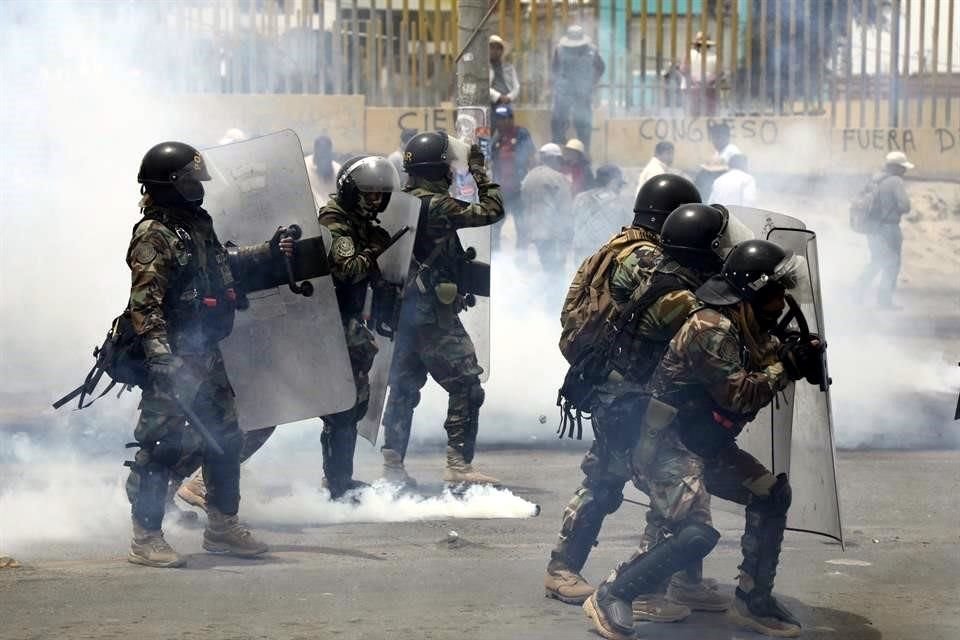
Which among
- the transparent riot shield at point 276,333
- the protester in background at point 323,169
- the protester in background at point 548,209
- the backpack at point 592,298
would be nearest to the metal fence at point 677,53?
the protester in background at point 323,169

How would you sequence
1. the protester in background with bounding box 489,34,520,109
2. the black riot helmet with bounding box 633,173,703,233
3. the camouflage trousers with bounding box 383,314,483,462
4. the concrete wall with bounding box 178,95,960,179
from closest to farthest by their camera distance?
the black riot helmet with bounding box 633,173,703,233, the camouflage trousers with bounding box 383,314,483,462, the protester in background with bounding box 489,34,520,109, the concrete wall with bounding box 178,95,960,179

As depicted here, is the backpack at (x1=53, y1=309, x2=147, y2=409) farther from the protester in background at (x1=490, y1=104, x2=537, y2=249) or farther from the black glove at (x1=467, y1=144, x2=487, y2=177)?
the protester in background at (x1=490, y1=104, x2=537, y2=249)

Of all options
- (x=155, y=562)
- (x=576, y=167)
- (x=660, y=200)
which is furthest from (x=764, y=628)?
(x=576, y=167)

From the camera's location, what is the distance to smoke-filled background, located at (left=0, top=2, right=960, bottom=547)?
954 cm

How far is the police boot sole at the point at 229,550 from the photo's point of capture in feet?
21.7

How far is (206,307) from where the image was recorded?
6.37 metres

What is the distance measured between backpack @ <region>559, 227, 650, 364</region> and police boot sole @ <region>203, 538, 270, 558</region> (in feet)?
5.40

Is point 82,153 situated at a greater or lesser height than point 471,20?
lesser

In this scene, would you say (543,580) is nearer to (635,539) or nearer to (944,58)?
(635,539)

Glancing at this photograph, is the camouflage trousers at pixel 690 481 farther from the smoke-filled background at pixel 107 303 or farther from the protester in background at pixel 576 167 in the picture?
the protester in background at pixel 576 167

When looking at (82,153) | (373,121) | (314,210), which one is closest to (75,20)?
(82,153)

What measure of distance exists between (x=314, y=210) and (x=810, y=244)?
2.16 m

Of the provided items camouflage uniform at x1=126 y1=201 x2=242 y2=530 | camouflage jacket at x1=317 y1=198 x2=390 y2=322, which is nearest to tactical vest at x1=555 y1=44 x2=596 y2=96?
camouflage jacket at x1=317 y1=198 x2=390 y2=322

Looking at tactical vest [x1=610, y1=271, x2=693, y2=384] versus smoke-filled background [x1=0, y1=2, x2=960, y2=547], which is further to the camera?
smoke-filled background [x1=0, y1=2, x2=960, y2=547]
